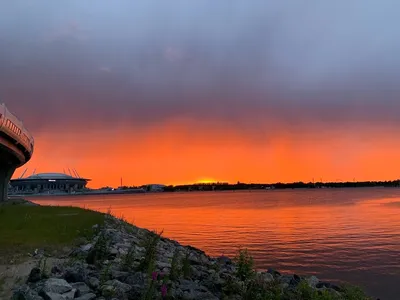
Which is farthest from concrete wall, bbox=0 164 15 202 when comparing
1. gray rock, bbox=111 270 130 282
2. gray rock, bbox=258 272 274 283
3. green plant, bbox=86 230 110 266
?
gray rock, bbox=111 270 130 282

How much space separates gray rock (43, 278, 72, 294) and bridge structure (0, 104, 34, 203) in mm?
33086

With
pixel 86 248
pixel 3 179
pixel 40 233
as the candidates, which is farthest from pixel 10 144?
pixel 86 248

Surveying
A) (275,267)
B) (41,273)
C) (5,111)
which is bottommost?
(275,267)

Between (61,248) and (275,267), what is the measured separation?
519 inches

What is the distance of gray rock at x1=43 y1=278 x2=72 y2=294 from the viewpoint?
10273 mm

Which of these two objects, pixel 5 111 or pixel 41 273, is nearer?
pixel 41 273

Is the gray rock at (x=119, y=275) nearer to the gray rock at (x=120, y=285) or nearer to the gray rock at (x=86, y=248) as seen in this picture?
the gray rock at (x=120, y=285)

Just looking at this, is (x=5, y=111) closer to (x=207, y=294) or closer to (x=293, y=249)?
(x=293, y=249)

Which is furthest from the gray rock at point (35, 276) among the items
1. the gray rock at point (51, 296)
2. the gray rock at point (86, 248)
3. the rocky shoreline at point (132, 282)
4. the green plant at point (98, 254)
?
the gray rock at point (86, 248)

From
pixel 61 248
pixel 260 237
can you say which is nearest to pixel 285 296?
pixel 61 248

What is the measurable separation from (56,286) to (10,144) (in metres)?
41.9

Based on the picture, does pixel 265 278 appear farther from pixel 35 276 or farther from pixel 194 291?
pixel 35 276

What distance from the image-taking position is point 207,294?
11914mm

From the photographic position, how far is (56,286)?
1045cm
